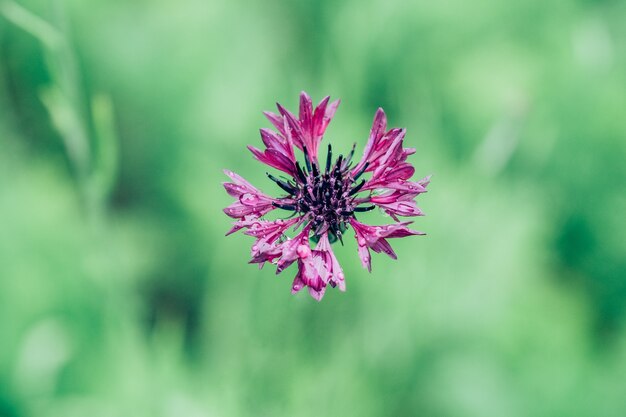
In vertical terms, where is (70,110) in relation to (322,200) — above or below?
above

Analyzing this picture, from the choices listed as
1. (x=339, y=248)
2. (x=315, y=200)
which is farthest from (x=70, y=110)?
(x=339, y=248)

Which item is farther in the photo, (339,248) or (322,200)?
(339,248)

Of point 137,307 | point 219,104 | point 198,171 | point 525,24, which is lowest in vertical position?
point 137,307

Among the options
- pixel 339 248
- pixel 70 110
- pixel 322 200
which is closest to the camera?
pixel 322 200

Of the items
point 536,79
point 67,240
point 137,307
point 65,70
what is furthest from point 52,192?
point 536,79

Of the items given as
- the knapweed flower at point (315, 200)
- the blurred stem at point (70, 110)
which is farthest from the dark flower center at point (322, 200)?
the blurred stem at point (70, 110)

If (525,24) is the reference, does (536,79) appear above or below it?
below

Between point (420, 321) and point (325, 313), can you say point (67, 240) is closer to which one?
point (325, 313)

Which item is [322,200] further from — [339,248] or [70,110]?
[339,248]

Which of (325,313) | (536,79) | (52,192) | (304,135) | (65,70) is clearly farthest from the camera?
(536,79)
